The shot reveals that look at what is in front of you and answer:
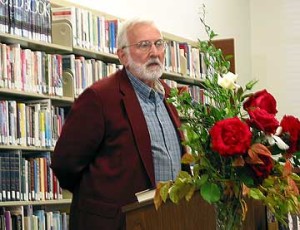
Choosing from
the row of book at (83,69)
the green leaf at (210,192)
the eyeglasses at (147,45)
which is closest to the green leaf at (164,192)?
the green leaf at (210,192)

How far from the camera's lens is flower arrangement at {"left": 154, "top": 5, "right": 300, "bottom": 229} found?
1.81m

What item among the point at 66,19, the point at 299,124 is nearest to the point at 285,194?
the point at 299,124

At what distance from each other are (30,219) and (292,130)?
2.58 meters

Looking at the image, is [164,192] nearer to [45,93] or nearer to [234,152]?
[234,152]

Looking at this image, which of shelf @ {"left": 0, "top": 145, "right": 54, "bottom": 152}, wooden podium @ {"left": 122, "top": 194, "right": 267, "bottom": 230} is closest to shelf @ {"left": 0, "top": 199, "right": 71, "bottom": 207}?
shelf @ {"left": 0, "top": 145, "right": 54, "bottom": 152}

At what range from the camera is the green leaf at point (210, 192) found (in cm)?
182

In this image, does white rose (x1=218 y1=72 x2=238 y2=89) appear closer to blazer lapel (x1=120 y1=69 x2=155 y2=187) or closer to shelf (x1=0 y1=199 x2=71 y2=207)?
blazer lapel (x1=120 y1=69 x2=155 y2=187)

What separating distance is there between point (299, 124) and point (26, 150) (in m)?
2.64

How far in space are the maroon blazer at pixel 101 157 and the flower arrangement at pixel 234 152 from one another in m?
1.04

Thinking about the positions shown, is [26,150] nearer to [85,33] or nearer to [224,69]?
[85,33]

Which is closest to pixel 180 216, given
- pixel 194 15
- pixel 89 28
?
pixel 89 28

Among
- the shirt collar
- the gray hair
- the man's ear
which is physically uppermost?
the gray hair

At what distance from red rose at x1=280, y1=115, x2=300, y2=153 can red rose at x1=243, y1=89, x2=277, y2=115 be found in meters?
0.05

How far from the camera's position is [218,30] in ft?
25.3
